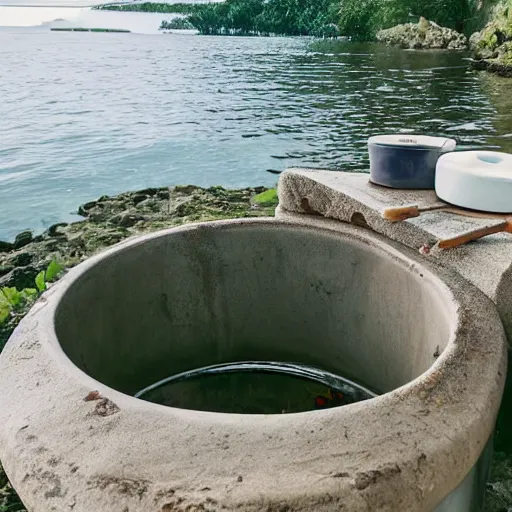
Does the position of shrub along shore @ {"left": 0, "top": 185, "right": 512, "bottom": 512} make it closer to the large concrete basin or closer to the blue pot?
the large concrete basin

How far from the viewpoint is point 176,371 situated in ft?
11.1

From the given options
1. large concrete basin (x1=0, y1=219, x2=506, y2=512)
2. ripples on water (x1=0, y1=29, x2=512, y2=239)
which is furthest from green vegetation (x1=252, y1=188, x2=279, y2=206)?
large concrete basin (x1=0, y1=219, x2=506, y2=512)

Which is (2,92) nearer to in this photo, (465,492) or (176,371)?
(176,371)

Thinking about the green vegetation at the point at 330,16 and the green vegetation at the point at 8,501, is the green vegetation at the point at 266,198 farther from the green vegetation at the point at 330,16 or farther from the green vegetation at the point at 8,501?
the green vegetation at the point at 330,16

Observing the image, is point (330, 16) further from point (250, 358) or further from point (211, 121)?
point (250, 358)

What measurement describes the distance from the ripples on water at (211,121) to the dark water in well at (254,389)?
616 centimetres

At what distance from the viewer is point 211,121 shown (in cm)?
1820

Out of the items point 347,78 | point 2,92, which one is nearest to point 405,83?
point 347,78

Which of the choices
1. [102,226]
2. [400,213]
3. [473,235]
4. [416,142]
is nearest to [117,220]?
[102,226]

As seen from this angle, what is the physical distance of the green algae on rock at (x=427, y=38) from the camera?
38656mm

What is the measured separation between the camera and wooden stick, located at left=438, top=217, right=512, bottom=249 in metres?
2.52

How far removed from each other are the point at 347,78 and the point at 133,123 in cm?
1181

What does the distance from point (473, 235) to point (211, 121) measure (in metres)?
16.3

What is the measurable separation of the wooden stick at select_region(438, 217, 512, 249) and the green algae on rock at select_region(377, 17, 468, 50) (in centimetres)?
3934
